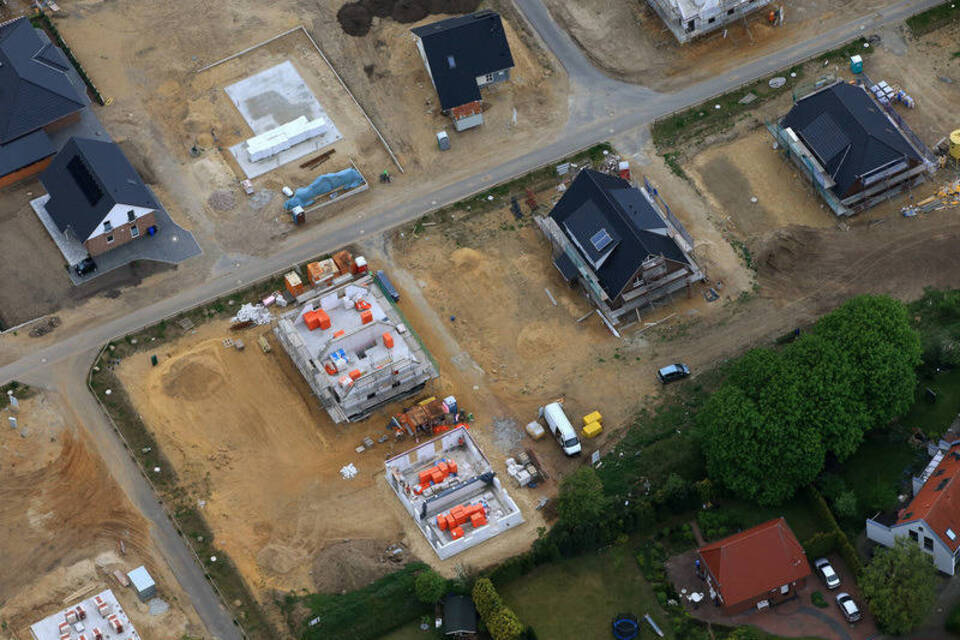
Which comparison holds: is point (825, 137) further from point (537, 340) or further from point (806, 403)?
point (537, 340)

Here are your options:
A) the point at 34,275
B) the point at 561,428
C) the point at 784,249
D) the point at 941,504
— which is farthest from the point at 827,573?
the point at 34,275

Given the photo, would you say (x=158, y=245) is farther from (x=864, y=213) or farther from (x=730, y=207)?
(x=864, y=213)

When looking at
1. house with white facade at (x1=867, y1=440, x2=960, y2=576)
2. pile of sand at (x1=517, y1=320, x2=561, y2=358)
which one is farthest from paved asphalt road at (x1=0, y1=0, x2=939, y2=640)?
house with white facade at (x1=867, y1=440, x2=960, y2=576)

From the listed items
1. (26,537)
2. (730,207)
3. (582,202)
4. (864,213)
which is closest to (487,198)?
(582,202)

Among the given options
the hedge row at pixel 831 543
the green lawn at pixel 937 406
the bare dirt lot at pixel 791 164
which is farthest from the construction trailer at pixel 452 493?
the bare dirt lot at pixel 791 164

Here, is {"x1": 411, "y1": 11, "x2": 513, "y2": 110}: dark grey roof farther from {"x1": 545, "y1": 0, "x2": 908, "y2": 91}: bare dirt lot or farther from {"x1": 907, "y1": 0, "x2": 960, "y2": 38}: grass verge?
{"x1": 907, "y1": 0, "x2": 960, "y2": 38}: grass verge
